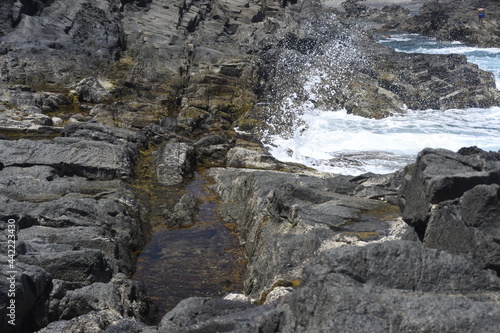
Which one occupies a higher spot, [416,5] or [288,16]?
[416,5]

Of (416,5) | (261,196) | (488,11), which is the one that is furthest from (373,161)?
(416,5)

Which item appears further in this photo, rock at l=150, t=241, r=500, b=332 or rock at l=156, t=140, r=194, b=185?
rock at l=156, t=140, r=194, b=185

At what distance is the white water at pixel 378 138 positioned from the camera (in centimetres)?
2494

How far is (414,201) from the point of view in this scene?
33.1ft

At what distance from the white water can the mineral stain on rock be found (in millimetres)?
9033

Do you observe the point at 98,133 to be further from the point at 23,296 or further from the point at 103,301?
the point at 23,296

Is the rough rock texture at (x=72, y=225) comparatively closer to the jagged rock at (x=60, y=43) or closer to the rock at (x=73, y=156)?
the rock at (x=73, y=156)

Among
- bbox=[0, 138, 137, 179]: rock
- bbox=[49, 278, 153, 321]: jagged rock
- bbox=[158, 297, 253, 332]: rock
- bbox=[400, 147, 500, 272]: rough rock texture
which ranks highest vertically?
bbox=[400, 147, 500, 272]: rough rock texture

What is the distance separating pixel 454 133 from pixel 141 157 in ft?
61.1

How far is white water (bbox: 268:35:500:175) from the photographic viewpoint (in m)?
24.9

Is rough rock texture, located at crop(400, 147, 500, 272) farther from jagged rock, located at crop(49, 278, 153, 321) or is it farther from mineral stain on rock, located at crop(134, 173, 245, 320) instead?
jagged rock, located at crop(49, 278, 153, 321)

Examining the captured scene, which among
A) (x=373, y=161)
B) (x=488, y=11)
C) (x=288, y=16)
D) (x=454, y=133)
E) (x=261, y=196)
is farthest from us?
(x=488, y=11)

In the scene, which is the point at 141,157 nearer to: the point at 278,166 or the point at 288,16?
the point at 278,166

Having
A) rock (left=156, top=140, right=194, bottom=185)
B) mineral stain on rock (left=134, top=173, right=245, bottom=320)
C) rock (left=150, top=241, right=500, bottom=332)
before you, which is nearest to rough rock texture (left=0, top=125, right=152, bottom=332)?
mineral stain on rock (left=134, top=173, right=245, bottom=320)
